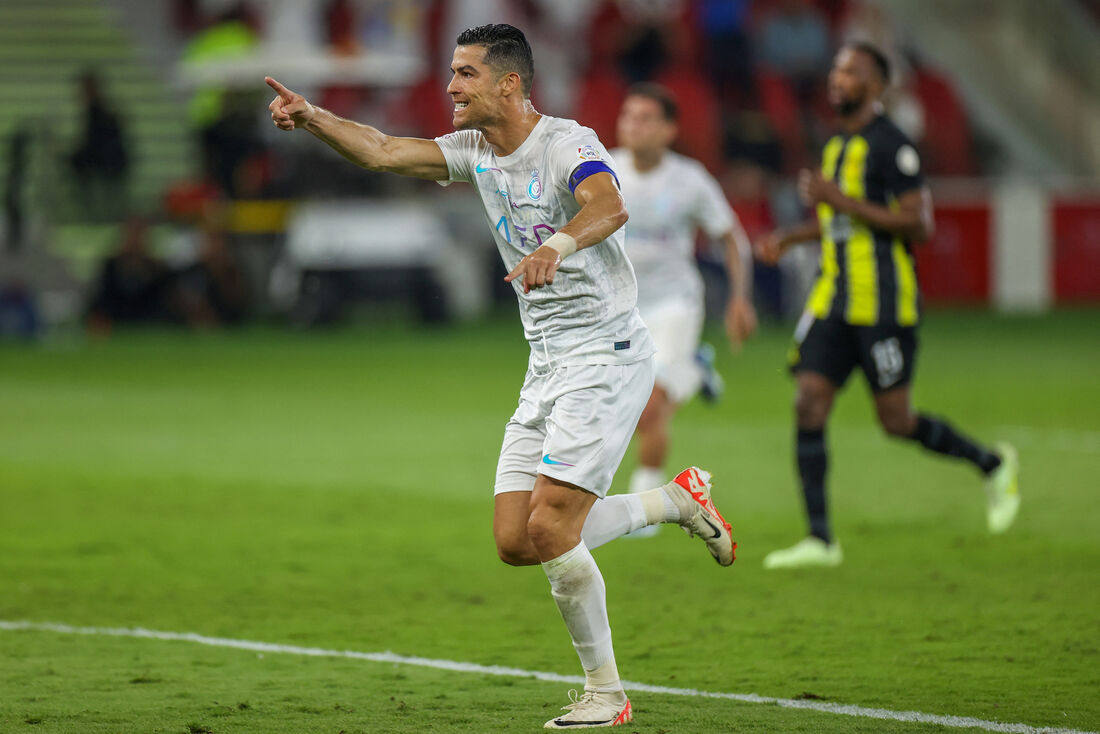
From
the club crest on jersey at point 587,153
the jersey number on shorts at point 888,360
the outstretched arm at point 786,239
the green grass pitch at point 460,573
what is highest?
the club crest on jersey at point 587,153

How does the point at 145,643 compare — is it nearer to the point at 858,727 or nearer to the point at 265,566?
the point at 265,566

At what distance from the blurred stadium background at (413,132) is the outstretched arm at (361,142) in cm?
1622

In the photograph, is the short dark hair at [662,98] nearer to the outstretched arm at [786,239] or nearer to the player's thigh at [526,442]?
the outstretched arm at [786,239]

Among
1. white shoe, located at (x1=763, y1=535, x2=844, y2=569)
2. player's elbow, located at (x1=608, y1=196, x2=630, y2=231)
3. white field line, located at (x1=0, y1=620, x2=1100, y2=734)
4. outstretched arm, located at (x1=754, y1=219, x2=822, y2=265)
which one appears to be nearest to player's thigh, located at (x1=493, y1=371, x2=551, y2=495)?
player's elbow, located at (x1=608, y1=196, x2=630, y2=231)

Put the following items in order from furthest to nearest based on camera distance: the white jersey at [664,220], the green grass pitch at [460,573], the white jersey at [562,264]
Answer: the white jersey at [664,220] → the green grass pitch at [460,573] → the white jersey at [562,264]

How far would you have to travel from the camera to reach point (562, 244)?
16.6ft

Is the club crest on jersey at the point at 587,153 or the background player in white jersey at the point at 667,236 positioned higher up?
the club crest on jersey at the point at 587,153

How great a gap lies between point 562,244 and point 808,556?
11.7ft

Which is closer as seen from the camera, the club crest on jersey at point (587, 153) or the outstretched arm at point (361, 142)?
the club crest on jersey at point (587, 153)

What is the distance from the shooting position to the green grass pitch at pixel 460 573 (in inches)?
224

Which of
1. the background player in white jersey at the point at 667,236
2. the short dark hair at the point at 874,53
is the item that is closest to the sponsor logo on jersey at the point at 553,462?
the short dark hair at the point at 874,53

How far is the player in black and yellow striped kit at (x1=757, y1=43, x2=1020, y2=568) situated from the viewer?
8.13 m

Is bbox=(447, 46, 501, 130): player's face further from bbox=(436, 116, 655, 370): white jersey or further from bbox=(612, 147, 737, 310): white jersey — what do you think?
bbox=(612, 147, 737, 310): white jersey

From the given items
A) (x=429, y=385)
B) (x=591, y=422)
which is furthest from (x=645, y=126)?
(x=429, y=385)
